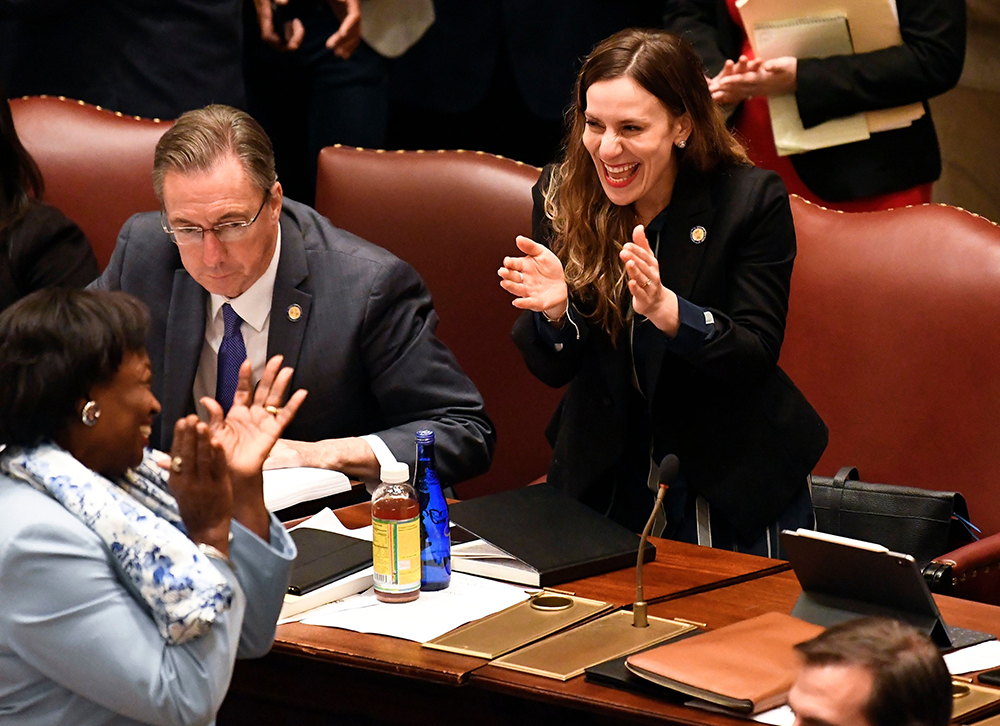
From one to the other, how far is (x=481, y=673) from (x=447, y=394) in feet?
3.58

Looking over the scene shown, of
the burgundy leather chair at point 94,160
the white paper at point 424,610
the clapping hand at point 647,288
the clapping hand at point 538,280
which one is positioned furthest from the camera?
the burgundy leather chair at point 94,160

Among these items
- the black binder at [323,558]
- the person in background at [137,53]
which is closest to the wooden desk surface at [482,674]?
the black binder at [323,558]

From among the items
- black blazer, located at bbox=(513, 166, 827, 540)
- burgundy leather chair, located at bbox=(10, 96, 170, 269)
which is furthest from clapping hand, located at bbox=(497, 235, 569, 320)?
burgundy leather chair, located at bbox=(10, 96, 170, 269)

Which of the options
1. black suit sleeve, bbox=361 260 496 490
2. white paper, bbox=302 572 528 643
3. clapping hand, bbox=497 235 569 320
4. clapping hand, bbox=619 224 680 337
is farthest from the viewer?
black suit sleeve, bbox=361 260 496 490

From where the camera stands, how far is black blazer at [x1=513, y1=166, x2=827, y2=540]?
9.08ft

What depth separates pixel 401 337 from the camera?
3025 millimetres

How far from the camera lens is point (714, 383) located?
2803 millimetres

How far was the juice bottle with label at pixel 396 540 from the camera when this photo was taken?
2.23 m

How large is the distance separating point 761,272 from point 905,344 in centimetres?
55

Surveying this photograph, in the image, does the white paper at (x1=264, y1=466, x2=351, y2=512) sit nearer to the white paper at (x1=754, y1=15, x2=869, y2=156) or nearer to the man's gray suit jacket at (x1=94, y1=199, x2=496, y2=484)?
the man's gray suit jacket at (x1=94, y1=199, x2=496, y2=484)

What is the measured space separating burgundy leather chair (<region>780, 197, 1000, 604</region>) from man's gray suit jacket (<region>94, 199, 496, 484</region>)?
0.82 m

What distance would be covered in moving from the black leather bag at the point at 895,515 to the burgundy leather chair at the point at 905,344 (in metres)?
0.19

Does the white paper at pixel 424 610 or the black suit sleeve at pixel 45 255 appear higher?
the black suit sleeve at pixel 45 255

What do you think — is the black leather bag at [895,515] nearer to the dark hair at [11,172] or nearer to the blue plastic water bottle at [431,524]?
the blue plastic water bottle at [431,524]
